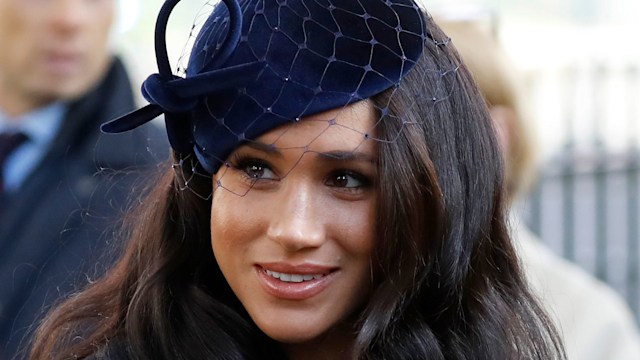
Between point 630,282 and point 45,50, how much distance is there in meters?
4.95

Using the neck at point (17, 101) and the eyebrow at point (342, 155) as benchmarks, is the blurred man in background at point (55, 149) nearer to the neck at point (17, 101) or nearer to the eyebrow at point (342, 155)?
the neck at point (17, 101)

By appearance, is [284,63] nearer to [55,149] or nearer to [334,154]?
[334,154]

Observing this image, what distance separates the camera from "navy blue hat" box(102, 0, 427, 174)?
2.38m

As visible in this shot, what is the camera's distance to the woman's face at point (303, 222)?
2.37 m

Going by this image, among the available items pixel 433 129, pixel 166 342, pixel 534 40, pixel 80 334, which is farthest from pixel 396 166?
pixel 534 40

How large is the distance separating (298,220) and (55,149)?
5.34 ft

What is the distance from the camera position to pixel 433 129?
2.48 meters

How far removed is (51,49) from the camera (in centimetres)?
398

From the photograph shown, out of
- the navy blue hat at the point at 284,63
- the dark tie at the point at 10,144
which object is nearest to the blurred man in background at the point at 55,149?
the dark tie at the point at 10,144

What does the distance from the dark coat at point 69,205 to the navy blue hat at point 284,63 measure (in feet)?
2.81

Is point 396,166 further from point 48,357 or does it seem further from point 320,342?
point 48,357

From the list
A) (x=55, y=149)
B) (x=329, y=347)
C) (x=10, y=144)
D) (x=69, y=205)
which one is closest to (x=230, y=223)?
(x=329, y=347)

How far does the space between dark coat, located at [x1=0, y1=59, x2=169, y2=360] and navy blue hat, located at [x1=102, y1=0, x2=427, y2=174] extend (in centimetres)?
86

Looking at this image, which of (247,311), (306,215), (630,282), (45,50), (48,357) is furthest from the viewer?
(630,282)
